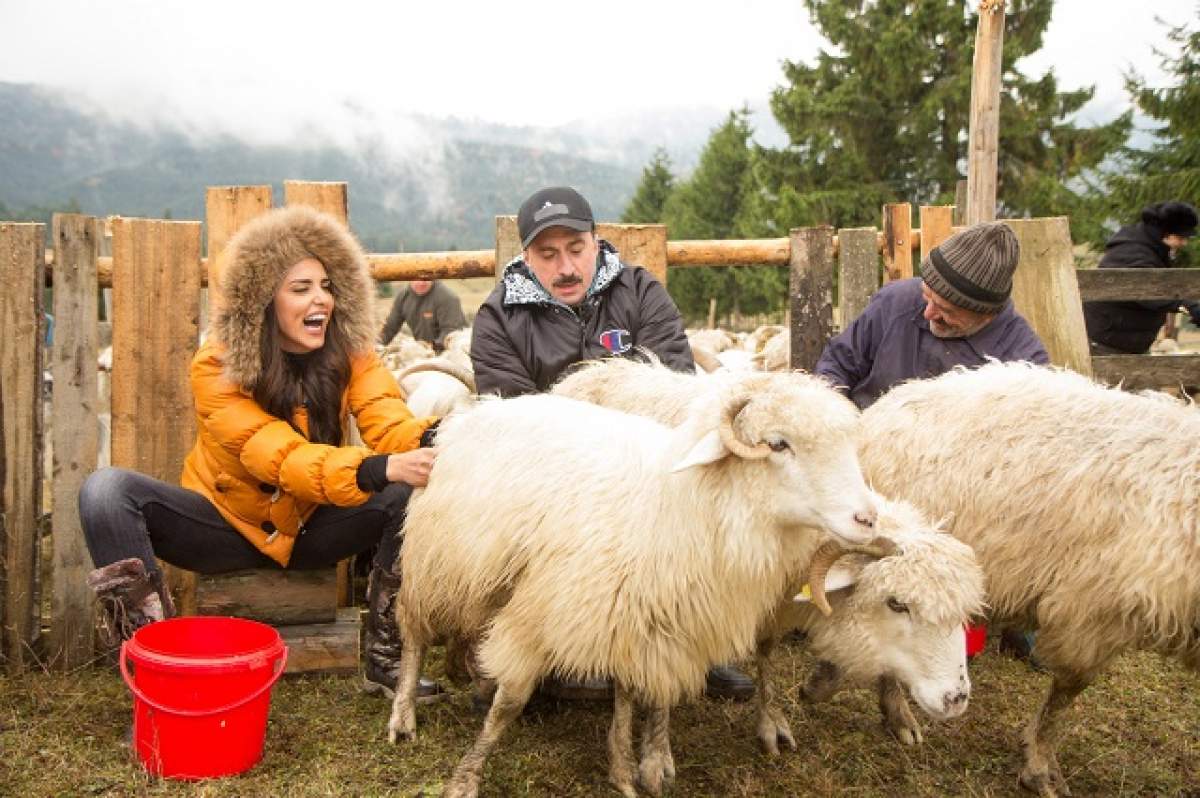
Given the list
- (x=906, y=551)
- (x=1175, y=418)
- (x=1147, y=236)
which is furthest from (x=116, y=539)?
(x=1147, y=236)

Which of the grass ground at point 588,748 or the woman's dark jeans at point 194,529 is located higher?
the woman's dark jeans at point 194,529

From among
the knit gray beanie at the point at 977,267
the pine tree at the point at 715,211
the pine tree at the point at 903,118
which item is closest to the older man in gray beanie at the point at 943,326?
the knit gray beanie at the point at 977,267

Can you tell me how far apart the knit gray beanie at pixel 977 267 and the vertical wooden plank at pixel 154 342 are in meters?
3.51

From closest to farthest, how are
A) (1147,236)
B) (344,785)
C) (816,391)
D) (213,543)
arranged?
(816,391), (344,785), (213,543), (1147,236)

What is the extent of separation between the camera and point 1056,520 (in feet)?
11.9

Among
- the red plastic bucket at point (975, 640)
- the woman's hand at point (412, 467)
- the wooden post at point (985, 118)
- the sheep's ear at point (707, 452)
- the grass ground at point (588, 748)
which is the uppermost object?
the wooden post at point (985, 118)

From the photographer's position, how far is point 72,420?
4566 mm

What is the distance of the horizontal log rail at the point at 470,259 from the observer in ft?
15.8

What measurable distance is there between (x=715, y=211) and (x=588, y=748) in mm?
39250

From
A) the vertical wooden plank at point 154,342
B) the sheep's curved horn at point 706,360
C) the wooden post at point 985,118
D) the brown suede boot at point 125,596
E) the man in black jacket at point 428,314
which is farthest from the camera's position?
the man in black jacket at point 428,314

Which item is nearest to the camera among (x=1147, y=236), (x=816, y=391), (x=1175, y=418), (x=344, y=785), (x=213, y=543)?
(x=816, y=391)

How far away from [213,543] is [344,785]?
48.7 inches

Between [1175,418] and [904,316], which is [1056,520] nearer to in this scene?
[1175,418]

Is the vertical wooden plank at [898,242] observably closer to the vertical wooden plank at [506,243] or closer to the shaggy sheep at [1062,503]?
the shaggy sheep at [1062,503]
